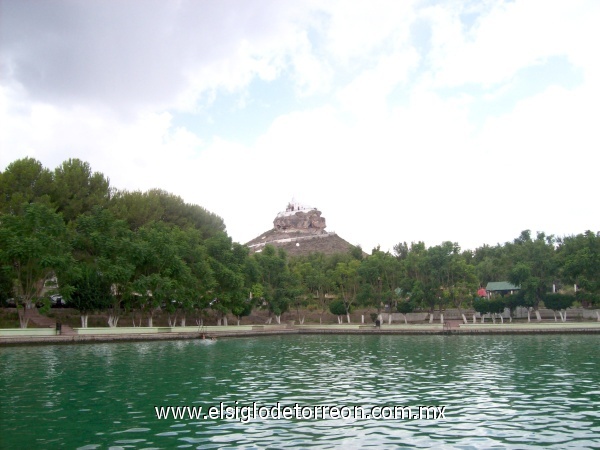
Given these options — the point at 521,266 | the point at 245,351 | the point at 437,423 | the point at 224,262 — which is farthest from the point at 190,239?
the point at 437,423

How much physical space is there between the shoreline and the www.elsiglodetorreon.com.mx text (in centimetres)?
2874

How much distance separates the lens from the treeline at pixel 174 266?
48469 millimetres

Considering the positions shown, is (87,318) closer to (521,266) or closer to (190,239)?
(190,239)

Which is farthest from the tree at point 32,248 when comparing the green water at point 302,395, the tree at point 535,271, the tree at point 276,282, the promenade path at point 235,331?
the tree at point 535,271

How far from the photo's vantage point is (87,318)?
54.3m

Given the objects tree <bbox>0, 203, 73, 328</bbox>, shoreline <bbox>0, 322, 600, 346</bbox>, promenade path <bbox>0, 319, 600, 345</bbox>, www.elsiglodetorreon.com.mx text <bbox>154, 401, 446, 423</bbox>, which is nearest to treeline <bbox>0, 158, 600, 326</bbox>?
tree <bbox>0, 203, 73, 328</bbox>

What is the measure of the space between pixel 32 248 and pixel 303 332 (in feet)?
95.2

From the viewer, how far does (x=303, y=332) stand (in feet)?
204

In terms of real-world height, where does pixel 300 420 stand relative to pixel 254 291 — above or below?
below

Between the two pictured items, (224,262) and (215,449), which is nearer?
(215,449)

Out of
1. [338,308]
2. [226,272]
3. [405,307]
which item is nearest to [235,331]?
[226,272]

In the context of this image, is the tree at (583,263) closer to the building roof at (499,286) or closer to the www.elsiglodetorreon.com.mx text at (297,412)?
the building roof at (499,286)

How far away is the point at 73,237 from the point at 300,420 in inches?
1649

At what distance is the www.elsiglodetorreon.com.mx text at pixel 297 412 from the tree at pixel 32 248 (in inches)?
1267
